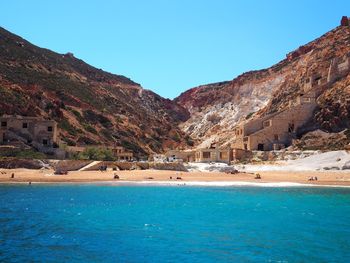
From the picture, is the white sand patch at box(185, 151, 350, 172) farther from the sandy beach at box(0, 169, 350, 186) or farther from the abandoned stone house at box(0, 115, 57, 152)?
the abandoned stone house at box(0, 115, 57, 152)

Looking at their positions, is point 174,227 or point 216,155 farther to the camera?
point 216,155

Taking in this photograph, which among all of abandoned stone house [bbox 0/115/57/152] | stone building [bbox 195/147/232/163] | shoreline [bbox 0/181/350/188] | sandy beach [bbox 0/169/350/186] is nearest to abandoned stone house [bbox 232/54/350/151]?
stone building [bbox 195/147/232/163]

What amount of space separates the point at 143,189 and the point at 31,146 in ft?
Answer: 74.8

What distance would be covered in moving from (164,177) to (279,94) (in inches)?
1399

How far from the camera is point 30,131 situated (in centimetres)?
5625

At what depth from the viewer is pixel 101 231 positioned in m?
18.5

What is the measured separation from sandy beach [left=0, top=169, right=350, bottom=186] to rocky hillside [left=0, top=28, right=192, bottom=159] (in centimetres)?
1866

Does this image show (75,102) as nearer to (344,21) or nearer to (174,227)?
(344,21)

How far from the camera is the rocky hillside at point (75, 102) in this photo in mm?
69138

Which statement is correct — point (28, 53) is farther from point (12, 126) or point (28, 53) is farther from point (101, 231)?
point (101, 231)

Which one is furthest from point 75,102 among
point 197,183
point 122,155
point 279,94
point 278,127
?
point 197,183

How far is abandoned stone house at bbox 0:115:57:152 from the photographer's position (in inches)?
2162

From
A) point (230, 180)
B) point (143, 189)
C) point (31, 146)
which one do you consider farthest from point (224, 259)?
point (31, 146)

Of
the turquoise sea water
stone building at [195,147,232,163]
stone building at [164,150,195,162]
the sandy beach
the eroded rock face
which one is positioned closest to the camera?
the turquoise sea water
